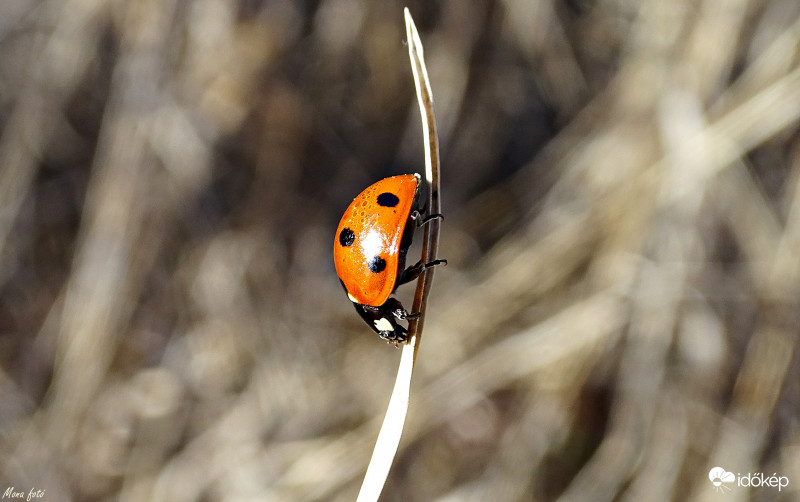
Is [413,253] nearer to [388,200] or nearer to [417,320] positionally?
[388,200]

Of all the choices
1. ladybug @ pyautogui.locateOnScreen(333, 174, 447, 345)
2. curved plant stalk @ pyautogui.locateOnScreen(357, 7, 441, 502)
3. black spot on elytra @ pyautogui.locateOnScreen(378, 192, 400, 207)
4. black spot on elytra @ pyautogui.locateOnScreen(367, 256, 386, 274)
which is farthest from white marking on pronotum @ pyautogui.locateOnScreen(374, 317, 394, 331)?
curved plant stalk @ pyautogui.locateOnScreen(357, 7, 441, 502)

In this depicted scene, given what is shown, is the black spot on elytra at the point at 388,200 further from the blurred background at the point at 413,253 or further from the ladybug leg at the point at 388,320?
the blurred background at the point at 413,253

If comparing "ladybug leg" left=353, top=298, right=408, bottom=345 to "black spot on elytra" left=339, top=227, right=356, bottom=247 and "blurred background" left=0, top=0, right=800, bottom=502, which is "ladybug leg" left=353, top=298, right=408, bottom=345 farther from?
"blurred background" left=0, top=0, right=800, bottom=502

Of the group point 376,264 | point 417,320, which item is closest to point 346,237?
point 376,264

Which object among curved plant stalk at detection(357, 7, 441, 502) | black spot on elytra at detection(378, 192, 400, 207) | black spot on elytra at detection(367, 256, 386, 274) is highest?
black spot on elytra at detection(378, 192, 400, 207)

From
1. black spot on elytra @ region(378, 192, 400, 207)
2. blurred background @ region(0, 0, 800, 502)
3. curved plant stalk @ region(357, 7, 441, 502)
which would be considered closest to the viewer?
curved plant stalk @ region(357, 7, 441, 502)

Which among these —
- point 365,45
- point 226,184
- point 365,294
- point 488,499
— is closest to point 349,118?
point 365,45

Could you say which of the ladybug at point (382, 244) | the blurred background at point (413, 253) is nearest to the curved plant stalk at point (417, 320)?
the ladybug at point (382, 244)
